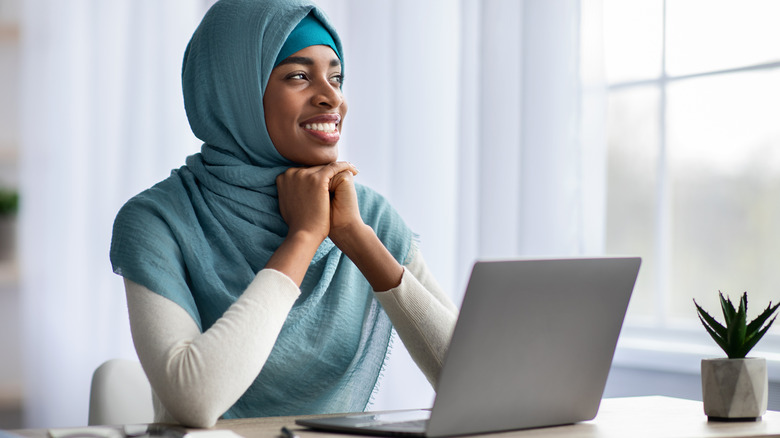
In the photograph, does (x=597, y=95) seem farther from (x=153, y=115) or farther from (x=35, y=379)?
(x=35, y=379)

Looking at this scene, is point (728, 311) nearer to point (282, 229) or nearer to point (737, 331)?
point (737, 331)

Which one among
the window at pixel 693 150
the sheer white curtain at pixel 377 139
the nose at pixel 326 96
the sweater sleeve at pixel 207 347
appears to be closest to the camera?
the sweater sleeve at pixel 207 347

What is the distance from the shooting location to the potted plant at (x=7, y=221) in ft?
10.2

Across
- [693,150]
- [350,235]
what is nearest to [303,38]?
[350,235]

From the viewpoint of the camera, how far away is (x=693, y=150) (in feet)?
7.32

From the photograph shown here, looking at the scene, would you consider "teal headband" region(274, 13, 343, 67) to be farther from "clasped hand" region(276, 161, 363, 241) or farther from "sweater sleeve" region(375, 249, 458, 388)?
"sweater sleeve" region(375, 249, 458, 388)

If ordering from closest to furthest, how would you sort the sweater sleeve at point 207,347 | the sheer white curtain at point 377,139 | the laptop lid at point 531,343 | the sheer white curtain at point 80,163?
1. the laptop lid at point 531,343
2. the sweater sleeve at point 207,347
3. the sheer white curtain at point 377,139
4. the sheer white curtain at point 80,163

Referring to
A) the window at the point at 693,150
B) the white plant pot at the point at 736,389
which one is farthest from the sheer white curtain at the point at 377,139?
the white plant pot at the point at 736,389

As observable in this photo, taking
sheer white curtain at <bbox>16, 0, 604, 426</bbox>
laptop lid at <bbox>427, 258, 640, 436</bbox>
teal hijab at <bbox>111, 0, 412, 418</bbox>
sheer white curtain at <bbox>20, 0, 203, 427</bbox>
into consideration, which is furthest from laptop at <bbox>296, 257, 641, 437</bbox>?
sheer white curtain at <bbox>20, 0, 203, 427</bbox>

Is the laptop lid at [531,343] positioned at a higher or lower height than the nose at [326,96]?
lower

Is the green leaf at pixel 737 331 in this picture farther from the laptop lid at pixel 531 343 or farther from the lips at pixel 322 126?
the lips at pixel 322 126

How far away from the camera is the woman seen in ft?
4.29

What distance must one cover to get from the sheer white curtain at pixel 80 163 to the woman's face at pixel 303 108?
168 centimetres

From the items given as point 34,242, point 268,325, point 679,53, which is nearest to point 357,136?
point 679,53
